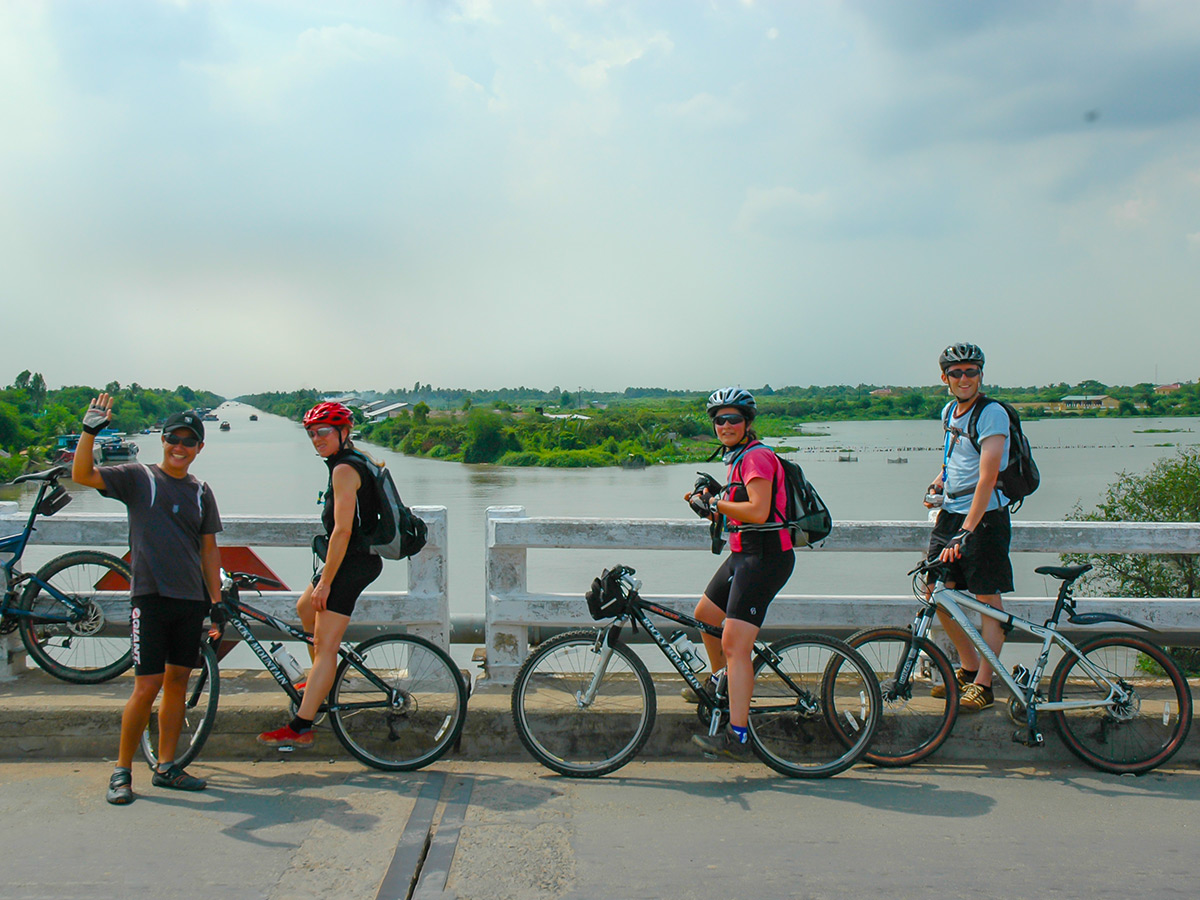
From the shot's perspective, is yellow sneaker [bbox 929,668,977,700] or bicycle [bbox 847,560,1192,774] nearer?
bicycle [bbox 847,560,1192,774]

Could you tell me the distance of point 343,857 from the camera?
3.65 m

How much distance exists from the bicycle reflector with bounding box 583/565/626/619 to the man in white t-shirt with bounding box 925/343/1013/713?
1.66m

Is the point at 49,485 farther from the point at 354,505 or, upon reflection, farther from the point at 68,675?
the point at 354,505

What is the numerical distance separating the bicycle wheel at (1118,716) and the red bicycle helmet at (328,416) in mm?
3802

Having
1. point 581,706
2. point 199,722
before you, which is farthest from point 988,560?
point 199,722

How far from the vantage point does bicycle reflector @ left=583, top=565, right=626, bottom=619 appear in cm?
460

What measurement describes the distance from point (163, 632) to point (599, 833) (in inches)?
88.0

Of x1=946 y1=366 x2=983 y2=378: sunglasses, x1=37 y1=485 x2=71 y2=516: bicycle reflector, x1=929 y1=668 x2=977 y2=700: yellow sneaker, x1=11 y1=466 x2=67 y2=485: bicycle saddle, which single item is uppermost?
x1=946 y1=366 x2=983 y2=378: sunglasses

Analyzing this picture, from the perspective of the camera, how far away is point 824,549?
5.09 meters

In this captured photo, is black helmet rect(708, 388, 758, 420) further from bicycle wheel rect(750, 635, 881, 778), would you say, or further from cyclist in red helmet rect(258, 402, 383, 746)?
cyclist in red helmet rect(258, 402, 383, 746)

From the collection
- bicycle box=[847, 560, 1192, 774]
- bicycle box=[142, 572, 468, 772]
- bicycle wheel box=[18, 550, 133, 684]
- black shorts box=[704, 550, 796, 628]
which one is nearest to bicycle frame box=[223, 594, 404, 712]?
bicycle box=[142, 572, 468, 772]

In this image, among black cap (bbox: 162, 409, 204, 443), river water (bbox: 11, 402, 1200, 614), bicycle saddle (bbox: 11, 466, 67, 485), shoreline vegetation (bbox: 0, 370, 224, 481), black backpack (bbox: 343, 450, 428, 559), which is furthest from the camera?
shoreline vegetation (bbox: 0, 370, 224, 481)

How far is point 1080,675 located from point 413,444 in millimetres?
53686

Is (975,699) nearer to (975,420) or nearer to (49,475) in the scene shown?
(975,420)
